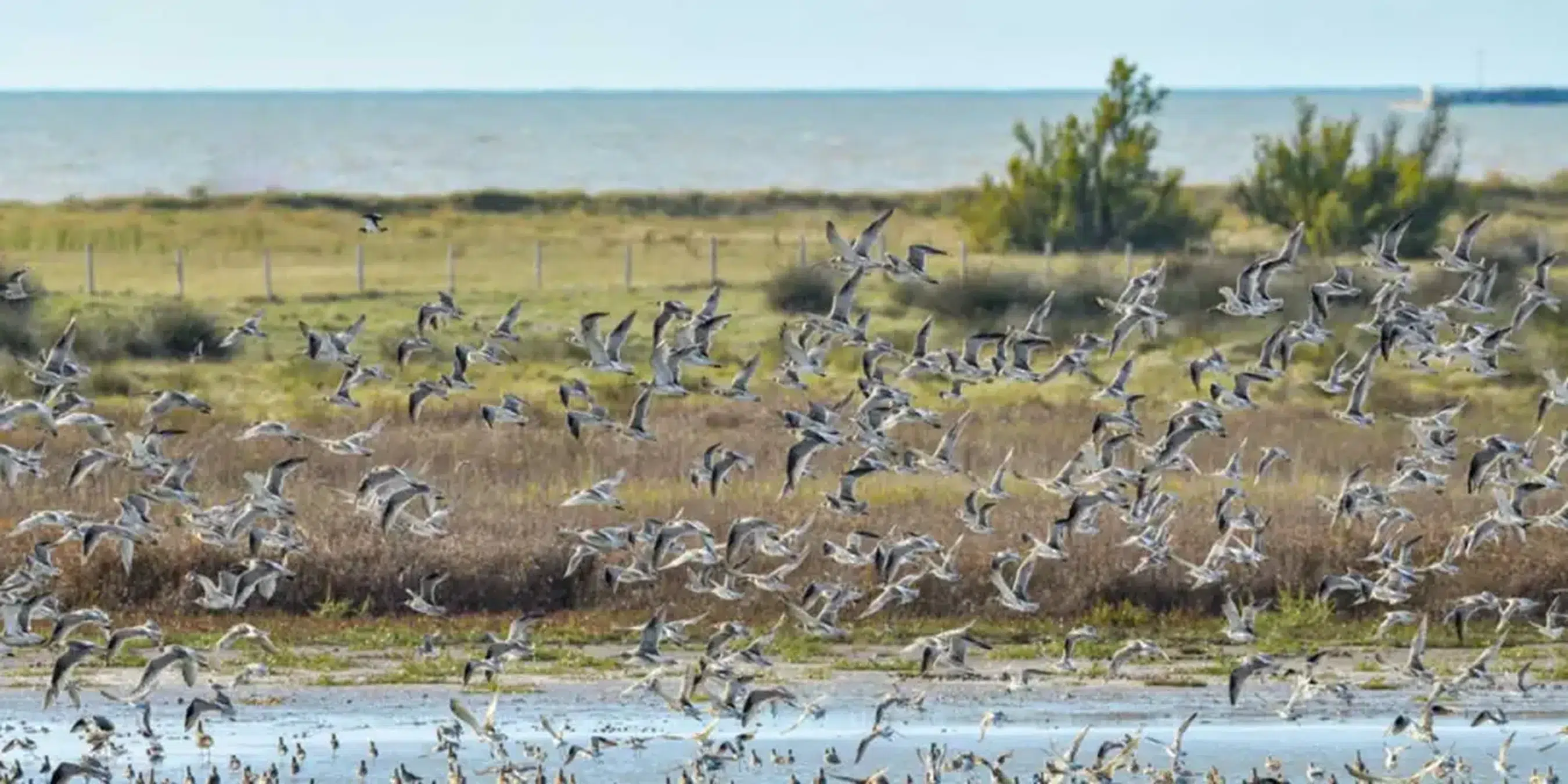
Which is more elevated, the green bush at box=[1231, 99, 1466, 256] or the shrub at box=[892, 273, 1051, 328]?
the green bush at box=[1231, 99, 1466, 256]

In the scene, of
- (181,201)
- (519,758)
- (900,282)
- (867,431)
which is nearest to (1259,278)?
(867,431)

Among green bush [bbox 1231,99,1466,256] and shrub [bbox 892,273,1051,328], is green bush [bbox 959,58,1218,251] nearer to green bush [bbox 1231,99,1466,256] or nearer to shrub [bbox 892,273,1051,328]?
green bush [bbox 1231,99,1466,256]

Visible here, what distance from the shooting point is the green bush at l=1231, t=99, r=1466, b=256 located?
73812 millimetres

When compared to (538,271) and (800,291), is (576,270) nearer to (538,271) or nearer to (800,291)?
(538,271)

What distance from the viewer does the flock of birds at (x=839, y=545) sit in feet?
78.9

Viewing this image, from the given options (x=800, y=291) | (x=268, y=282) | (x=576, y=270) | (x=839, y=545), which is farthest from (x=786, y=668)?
(x=576, y=270)

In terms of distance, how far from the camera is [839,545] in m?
30.7

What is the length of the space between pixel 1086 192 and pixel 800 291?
20.3m

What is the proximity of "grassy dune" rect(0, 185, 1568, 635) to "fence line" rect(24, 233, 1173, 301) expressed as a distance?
40 cm

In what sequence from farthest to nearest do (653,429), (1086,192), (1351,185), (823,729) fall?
1. (1086,192)
2. (1351,185)
3. (653,429)
4. (823,729)

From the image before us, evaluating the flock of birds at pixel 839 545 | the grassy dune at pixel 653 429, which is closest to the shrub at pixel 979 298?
the grassy dune at pixel 653 429

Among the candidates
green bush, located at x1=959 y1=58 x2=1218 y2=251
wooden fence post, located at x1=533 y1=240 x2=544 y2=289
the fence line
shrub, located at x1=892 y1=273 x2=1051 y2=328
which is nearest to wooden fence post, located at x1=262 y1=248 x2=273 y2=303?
the fence line

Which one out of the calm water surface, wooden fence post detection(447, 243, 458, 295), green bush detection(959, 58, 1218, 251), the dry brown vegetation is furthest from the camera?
green bush detection(959, 58, 1218, 251)

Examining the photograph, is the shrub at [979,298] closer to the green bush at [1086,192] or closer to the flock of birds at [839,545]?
the green bush at [1086,192]
